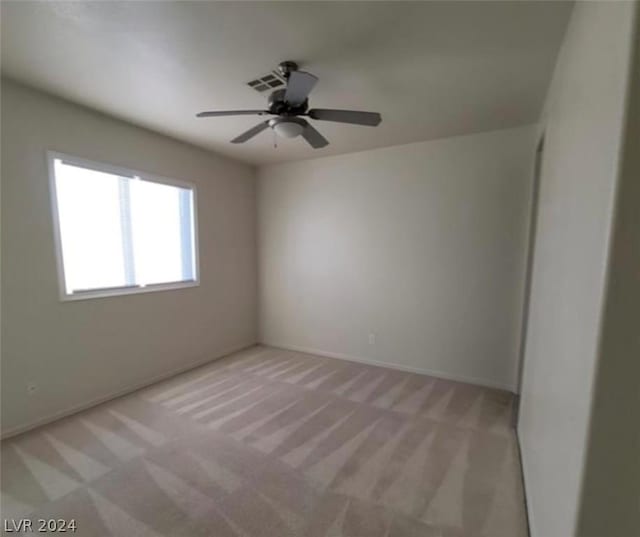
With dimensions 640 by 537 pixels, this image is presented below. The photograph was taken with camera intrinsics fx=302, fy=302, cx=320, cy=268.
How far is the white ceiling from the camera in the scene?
1543 millimetres

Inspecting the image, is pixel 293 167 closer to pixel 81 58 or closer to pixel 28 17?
pixel 81 58

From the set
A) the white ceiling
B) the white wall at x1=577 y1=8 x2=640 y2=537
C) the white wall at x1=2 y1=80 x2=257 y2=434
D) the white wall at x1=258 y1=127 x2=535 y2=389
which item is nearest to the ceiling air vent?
the white ceiling

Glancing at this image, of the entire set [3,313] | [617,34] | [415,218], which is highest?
[617,34]

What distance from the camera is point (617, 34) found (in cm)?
86

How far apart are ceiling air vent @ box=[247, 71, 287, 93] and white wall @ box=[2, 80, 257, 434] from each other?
62.1 inches

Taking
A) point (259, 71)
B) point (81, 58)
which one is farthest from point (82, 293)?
point (259, 71)

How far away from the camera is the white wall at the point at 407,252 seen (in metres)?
3.11

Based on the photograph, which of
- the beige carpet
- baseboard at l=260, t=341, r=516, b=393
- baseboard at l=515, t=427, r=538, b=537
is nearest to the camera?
baseboard at l=515, t=427, r=538, b=537

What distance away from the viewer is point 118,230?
9.77 feet

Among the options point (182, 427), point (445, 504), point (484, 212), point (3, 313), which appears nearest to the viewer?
point (445, 504)

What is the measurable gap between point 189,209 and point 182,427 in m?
2.40

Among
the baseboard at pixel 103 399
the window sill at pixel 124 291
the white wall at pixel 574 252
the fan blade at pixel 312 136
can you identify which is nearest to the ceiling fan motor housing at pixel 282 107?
the fan blade at pixel 312 136

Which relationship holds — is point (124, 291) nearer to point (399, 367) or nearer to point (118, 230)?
point (118, 230)

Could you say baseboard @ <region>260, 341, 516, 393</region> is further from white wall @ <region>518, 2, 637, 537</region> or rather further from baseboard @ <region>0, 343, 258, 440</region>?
white wall @ <region>518, 2, 637, 537</region>
